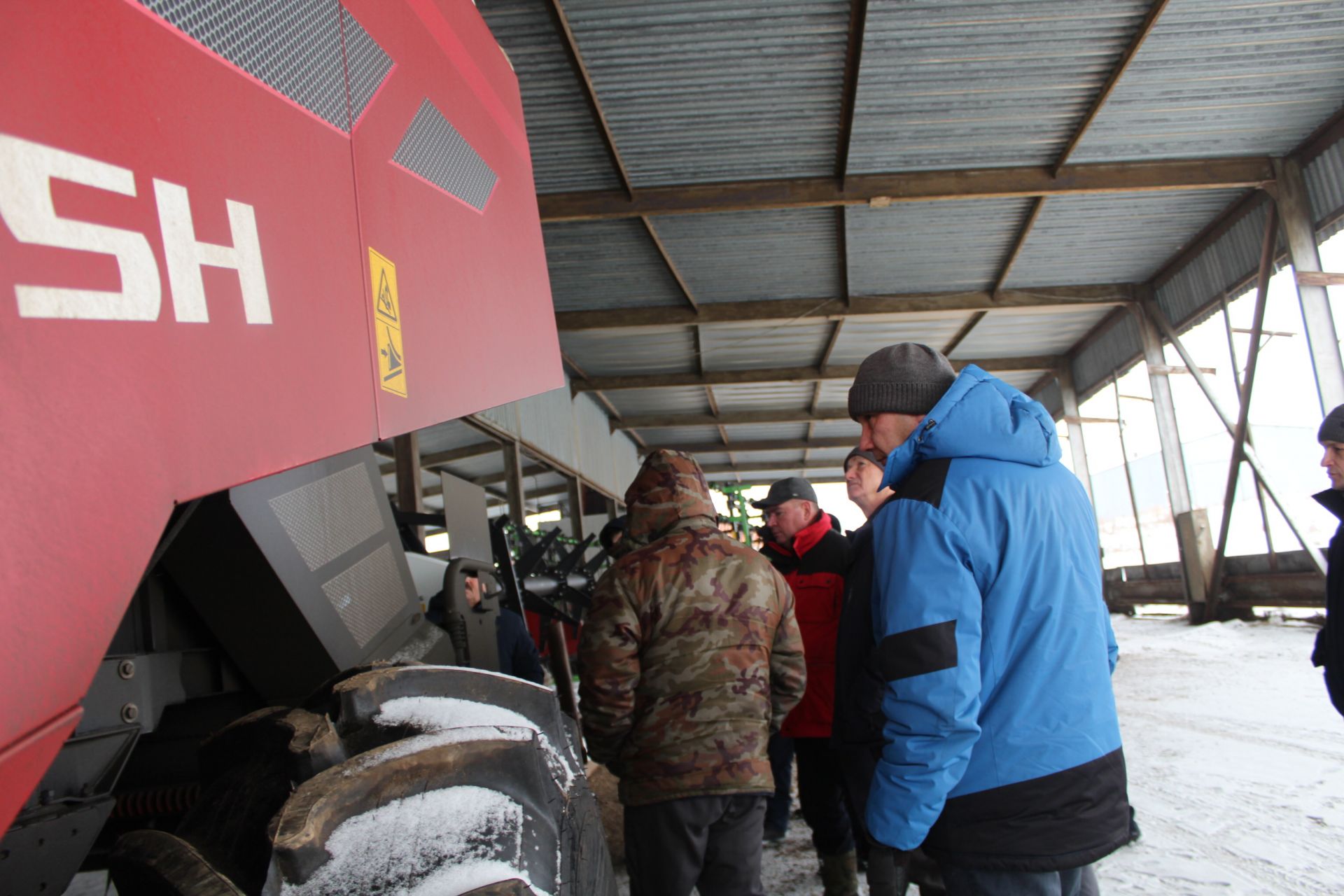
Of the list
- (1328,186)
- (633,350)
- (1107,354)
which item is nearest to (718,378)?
(633,350)

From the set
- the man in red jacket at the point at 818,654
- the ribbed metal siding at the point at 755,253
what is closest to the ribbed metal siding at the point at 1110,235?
the ribbed metal siding at the point at 755,253

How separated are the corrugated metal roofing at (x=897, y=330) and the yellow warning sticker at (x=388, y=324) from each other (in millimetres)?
13775

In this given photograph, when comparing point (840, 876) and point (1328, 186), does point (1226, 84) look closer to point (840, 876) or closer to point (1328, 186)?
point (1328, 186)

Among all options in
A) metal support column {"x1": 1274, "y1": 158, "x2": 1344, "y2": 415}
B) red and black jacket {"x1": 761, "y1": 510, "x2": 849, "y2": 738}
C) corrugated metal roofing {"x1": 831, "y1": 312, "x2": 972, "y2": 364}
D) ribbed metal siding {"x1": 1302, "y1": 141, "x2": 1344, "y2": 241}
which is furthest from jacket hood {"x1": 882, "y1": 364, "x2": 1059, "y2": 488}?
corrugated metal roofing {"x1": 831, "y1": 312, "x2": 972, "y2": 364}

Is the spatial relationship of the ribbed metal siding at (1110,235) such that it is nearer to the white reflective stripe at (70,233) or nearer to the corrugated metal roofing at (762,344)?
the corrugated metal roofing at (762,344)

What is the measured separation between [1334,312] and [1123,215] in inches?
112

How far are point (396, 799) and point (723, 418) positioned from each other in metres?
20.1

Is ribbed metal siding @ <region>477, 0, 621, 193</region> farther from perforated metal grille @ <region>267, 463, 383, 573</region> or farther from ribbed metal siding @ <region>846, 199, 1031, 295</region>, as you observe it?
perforated metal grille @ <region>267, 463, 383, 573</region>

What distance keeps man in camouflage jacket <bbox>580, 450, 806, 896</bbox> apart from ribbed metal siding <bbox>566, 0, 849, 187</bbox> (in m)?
5.83

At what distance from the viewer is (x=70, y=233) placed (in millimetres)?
745

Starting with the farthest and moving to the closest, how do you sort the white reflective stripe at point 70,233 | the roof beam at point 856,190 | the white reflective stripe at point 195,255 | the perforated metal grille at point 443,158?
1. the roof beam at point 856,190
2. the perforated metal grille at point 443,158
3. the white reflective stripe at point 195,255
4. the white reflective stripe at point 70,233

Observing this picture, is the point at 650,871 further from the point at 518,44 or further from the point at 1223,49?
the point at 1223,49

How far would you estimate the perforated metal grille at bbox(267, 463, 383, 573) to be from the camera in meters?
1.69

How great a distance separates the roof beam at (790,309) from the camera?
1359 cm
